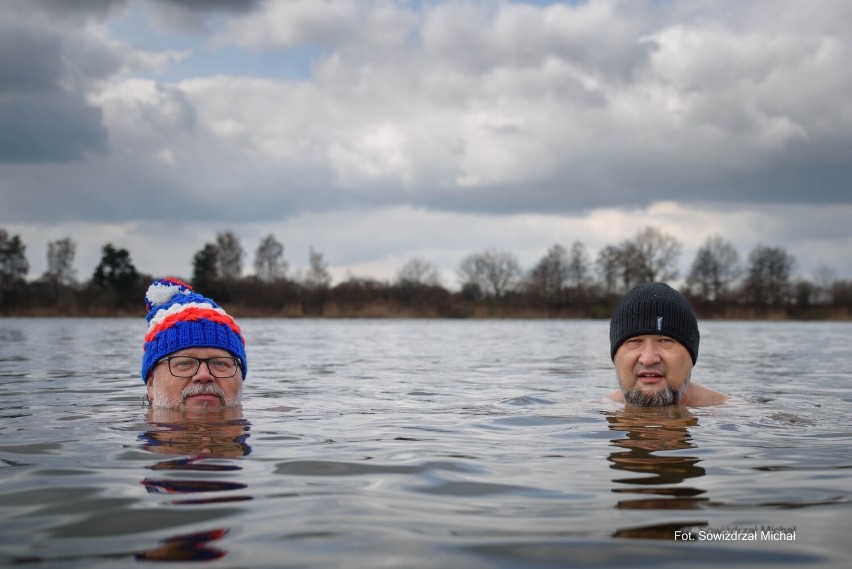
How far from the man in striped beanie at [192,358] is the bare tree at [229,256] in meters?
78.1

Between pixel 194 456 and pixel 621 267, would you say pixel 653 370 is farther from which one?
pixel 621 267

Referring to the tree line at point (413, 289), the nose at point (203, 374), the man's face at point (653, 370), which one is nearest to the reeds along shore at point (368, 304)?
the tree line at point (413, 289)

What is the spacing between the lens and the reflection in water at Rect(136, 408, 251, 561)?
290 centimetres

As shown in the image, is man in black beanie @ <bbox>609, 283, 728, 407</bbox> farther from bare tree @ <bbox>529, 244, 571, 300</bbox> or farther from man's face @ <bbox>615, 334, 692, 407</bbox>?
bare tree @ <bbox>529, 244, 571, 300</bbox>

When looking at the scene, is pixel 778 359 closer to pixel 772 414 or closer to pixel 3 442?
pixel 772 414

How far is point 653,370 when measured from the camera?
7480 millimetres

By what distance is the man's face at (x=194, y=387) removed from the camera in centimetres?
667

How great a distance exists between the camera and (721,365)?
49.8 ft

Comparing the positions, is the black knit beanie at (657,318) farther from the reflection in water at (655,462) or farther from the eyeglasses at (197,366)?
the eyeglasses at (197,366)

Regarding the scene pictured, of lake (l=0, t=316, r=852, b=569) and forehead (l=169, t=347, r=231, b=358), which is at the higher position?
forehead (l=169, t=347, r=231, b=358)

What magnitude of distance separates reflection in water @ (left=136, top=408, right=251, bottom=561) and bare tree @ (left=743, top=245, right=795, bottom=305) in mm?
79935

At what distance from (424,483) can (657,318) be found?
4162 mm

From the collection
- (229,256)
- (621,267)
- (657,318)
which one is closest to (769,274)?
(621,267)

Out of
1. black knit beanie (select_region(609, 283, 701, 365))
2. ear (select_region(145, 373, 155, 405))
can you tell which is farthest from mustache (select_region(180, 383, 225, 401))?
black knit beanie (select_region(609, 283, 701, 365))
